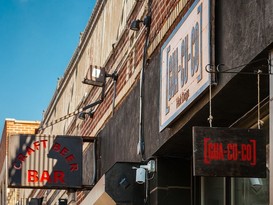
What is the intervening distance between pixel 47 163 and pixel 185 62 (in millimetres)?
6623

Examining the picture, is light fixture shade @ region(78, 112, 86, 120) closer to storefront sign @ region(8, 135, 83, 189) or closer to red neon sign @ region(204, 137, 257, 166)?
storefront sign @ region(8, 135, 83, 189)

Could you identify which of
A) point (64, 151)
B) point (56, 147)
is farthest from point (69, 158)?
point (56, 147)

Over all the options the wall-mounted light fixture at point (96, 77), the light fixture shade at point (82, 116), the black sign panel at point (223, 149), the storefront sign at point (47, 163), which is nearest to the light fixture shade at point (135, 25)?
the wall-mounted light fixture at point (96, 77)

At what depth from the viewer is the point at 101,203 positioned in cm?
1289

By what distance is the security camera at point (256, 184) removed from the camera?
29.9 feet

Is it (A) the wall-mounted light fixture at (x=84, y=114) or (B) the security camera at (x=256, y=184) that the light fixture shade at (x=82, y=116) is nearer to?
(A) the wall-mounted light fixture at (x=84, y=114)

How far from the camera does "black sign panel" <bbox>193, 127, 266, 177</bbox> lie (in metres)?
7.83

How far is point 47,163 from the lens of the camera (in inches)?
631

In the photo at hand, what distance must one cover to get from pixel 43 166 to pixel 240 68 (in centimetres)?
821

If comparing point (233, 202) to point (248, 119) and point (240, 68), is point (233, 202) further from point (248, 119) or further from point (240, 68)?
point (240, 68)

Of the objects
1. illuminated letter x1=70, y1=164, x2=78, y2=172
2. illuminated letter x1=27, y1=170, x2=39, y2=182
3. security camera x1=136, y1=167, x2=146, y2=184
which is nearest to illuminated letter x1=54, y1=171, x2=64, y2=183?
illuminated letter x1=70, y1=164, x2=78, y2=172

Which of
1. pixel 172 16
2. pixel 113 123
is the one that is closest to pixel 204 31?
pixel 172 16

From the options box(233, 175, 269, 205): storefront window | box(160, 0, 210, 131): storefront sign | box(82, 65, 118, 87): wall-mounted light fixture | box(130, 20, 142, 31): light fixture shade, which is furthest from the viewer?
box(82, 65, 118, 87): wall-mounted light fixture

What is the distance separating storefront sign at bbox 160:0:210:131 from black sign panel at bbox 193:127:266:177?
4.12ft
